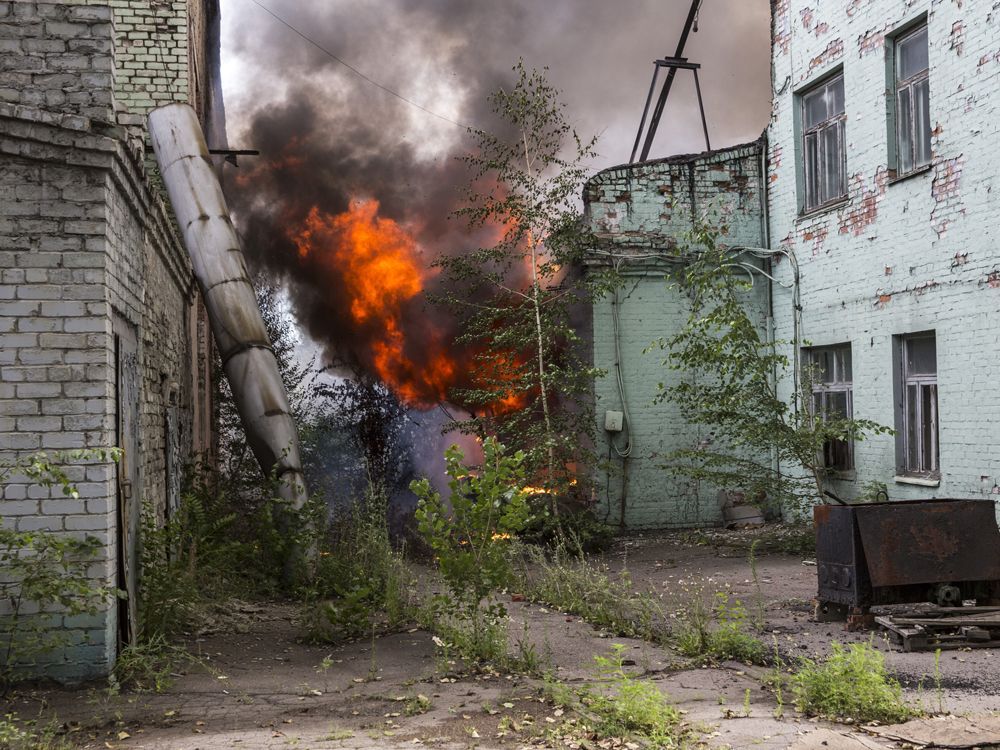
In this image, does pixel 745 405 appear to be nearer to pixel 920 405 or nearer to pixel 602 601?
pixel 920 405

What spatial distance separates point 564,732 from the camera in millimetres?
4672

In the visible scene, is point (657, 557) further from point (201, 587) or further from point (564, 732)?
point (564, 732)

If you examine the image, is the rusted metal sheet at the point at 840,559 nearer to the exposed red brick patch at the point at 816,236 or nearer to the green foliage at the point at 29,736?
the green foliage at the point at 29,736

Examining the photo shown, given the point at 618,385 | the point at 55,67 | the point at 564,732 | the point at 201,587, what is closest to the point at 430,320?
the point at 618,385

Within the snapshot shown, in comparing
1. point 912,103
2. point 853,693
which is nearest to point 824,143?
point 912,103

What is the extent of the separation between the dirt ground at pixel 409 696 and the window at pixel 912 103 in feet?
20.0

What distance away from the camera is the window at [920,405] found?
1079cm

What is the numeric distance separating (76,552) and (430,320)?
10.9 meters

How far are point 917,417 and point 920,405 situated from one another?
15cm

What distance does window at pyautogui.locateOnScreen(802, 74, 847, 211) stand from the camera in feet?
41.1

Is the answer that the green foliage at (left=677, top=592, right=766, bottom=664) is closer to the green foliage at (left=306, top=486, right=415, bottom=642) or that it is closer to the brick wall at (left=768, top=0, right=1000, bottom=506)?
the green foliage at (left=306, top=486, right=415, bottom=642)

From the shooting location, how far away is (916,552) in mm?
7055

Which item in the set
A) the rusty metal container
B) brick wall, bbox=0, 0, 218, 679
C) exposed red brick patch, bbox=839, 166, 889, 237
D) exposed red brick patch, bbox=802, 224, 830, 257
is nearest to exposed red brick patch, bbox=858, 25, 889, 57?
exposed red brick patch, bbox=839, 166, 889, 237

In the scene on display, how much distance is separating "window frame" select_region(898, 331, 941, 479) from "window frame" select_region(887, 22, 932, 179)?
1956 millimetres
